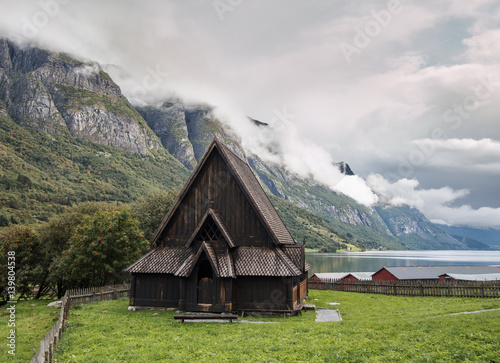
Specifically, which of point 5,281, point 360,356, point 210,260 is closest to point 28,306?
point 5,281

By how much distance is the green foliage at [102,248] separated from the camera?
3108 cm

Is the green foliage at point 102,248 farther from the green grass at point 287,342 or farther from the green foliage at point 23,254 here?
the green grass at point 287,342

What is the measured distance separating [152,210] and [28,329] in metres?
31.5

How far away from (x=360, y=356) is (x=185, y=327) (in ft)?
30.9

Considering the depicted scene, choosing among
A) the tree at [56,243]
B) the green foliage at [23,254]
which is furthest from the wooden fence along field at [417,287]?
the green foliage at [23,254]

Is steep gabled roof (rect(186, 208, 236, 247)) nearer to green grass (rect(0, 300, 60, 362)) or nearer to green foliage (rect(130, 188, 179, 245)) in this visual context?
green grass (rect(0, 300, 60, 362))

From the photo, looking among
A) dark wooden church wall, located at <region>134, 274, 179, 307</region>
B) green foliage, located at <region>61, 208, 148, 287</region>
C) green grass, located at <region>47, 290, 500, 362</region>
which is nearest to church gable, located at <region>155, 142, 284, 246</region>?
dark wooden church wall, located at <region>134, 274, 179, 307</region>

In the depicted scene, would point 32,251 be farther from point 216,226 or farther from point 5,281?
point 216,226

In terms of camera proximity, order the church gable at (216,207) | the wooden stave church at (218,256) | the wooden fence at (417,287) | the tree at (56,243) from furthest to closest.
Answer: the tree at (56,243)
the wooden fence at (417,287)
the church gable at (216,207)
the wooden stave church at (218,256)

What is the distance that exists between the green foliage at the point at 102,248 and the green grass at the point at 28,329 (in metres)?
4.39

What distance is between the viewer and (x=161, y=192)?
5362 cm

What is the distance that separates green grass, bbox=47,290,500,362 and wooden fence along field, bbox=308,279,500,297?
62.1 feet

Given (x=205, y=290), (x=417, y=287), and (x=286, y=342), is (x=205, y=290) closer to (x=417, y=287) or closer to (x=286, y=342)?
(x=286, y=342)

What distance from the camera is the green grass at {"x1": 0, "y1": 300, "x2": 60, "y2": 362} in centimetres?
1450
